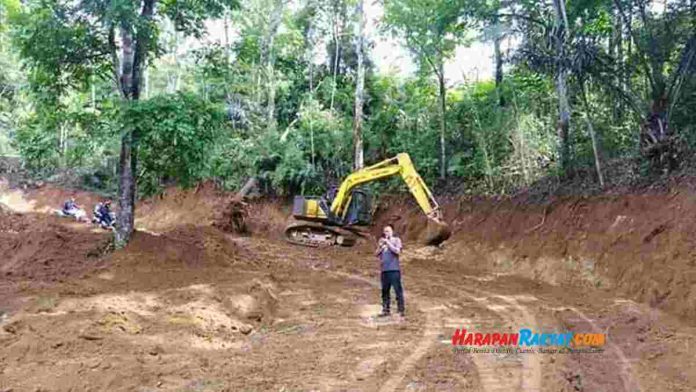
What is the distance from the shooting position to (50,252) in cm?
1266

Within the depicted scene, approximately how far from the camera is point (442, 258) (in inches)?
635

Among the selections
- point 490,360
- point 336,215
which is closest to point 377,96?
point 336,215

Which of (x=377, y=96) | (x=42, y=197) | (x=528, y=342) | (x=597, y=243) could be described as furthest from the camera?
(x=42, y=197)

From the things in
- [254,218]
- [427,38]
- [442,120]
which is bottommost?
[254,218]

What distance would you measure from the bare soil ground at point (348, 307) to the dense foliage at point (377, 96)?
2016mm

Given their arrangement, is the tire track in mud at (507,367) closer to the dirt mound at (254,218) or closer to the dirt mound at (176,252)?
the dirt mound at (176,252)

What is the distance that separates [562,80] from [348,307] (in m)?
8.16

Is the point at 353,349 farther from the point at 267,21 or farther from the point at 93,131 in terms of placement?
the point at 267,21

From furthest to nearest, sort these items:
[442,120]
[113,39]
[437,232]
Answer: [442,120] < [437,232] < [113,39]

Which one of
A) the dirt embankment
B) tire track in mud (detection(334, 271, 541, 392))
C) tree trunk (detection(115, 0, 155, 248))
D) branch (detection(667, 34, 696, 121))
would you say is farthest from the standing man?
branch (detection(667, 34, 696, 121))

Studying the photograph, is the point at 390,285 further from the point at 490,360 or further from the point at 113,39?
the point at 113,39

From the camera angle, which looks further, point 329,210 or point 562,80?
point 329,210

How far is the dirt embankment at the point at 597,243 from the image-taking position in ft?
32.5

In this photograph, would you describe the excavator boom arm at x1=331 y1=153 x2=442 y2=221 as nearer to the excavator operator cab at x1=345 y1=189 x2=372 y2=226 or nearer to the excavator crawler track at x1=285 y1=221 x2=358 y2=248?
the excavator operator cab at x1=345 y1=189 x2=372 y2=226
